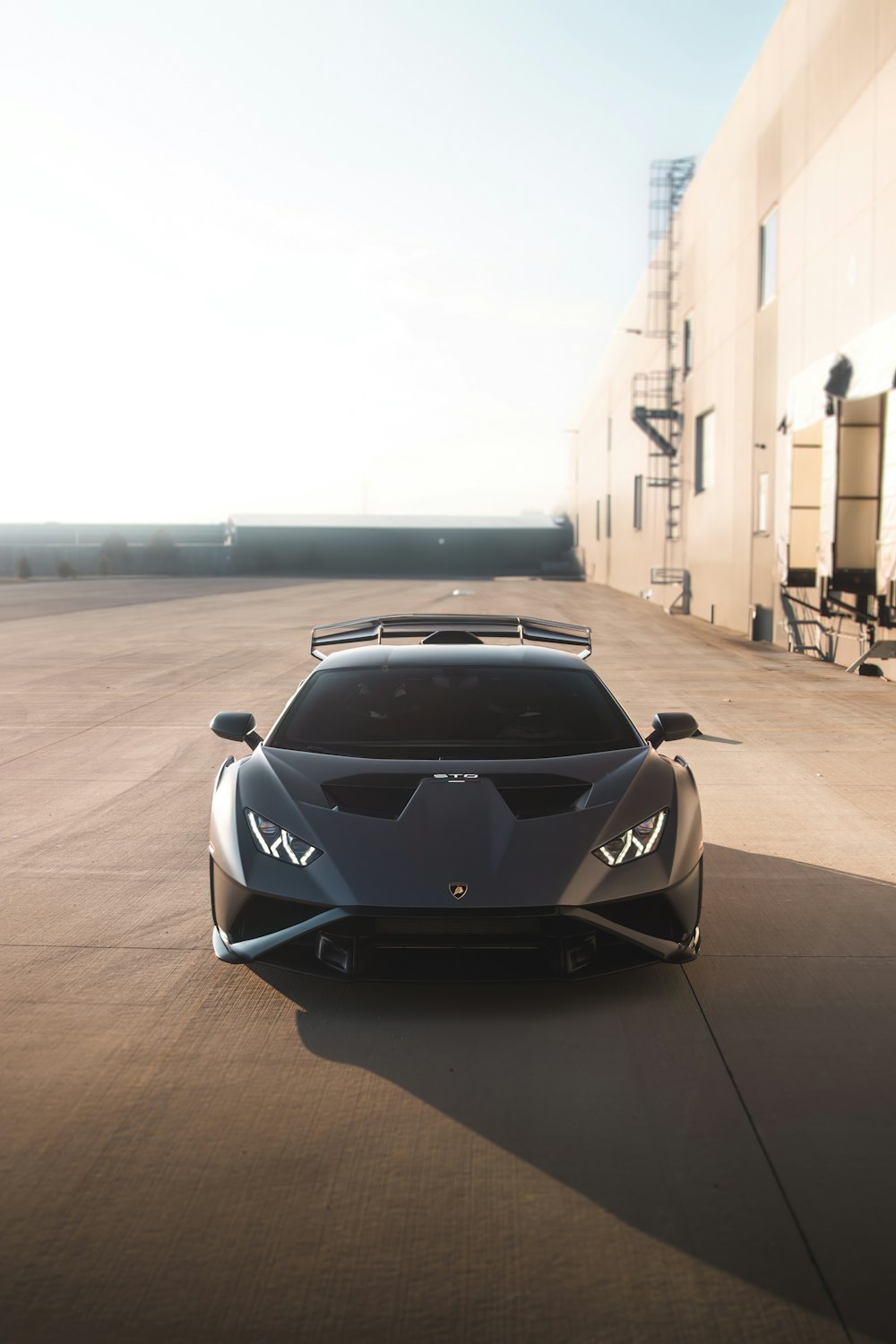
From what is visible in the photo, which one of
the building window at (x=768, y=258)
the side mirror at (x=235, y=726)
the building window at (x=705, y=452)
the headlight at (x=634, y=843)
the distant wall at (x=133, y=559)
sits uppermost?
the building window at (x=768, y=258)

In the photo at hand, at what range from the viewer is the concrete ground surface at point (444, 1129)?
2715 millimetres

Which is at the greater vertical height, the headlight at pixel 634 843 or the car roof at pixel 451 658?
the car roof at pixel 451 658

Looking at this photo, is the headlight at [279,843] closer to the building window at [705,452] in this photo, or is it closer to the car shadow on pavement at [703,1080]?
the car shadow on pavement at [703,1080]

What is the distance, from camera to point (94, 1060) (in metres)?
3.97

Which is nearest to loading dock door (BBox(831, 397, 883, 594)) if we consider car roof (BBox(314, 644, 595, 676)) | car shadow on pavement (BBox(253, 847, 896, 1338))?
car roof (BBox(314, 644, 595, 676))

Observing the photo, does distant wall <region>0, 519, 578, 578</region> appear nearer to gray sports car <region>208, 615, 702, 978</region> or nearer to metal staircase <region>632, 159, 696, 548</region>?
metal staircase <region>632, 159, 696, 548</region>

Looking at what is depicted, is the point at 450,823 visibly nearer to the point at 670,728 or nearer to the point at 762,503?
the point at 670,728

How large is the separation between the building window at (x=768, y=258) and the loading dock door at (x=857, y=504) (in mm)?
6754

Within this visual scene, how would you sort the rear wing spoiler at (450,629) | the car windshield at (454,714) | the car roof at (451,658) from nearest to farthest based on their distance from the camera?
the car windshield at (454,714) → the car roof at (451,658) → the rear wing spoiler at (450,629)

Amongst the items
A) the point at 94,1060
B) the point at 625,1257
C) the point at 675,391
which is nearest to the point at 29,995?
the point at 94,1060

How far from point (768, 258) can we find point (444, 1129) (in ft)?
75.3

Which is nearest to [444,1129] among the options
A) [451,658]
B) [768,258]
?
[451,658]

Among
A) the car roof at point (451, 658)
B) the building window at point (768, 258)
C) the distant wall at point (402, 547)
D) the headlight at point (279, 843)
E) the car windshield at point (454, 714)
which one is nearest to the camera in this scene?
the headlight at point (279, 843)

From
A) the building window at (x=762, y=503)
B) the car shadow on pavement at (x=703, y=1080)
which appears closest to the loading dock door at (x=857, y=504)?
the building window at (x=762, y=503)
